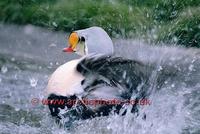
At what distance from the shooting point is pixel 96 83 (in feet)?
10.5

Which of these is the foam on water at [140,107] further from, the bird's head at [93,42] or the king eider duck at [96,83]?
the bird's head at [93,42]

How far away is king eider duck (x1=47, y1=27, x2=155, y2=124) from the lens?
3180 millimetres

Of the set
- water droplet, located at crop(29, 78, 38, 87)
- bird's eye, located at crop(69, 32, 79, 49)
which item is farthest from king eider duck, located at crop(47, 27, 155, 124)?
water droplet, located at crop(29, 78, 38, 87)

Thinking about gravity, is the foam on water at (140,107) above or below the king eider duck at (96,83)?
below

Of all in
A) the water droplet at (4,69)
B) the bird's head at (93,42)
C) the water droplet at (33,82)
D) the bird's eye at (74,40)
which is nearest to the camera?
the bird's head at (93,42)

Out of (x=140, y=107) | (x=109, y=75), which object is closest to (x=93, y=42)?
(x=109, y=75)

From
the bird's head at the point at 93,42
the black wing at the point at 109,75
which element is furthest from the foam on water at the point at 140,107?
the bird's head at the point at 93,42

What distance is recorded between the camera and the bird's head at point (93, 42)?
3363 mm

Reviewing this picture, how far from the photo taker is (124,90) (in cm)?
321

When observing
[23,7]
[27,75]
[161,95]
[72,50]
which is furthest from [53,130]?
[23,7]

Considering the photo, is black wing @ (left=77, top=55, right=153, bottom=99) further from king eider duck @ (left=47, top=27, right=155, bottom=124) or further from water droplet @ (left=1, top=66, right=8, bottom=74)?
water droplet @ (left=1, top=66, right=8, bottom=74)

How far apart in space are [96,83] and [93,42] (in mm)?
299

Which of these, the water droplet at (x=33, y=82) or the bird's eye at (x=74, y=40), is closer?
the bird's eye at (x=74, y=40)

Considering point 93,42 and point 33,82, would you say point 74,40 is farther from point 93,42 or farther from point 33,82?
point 33,82
